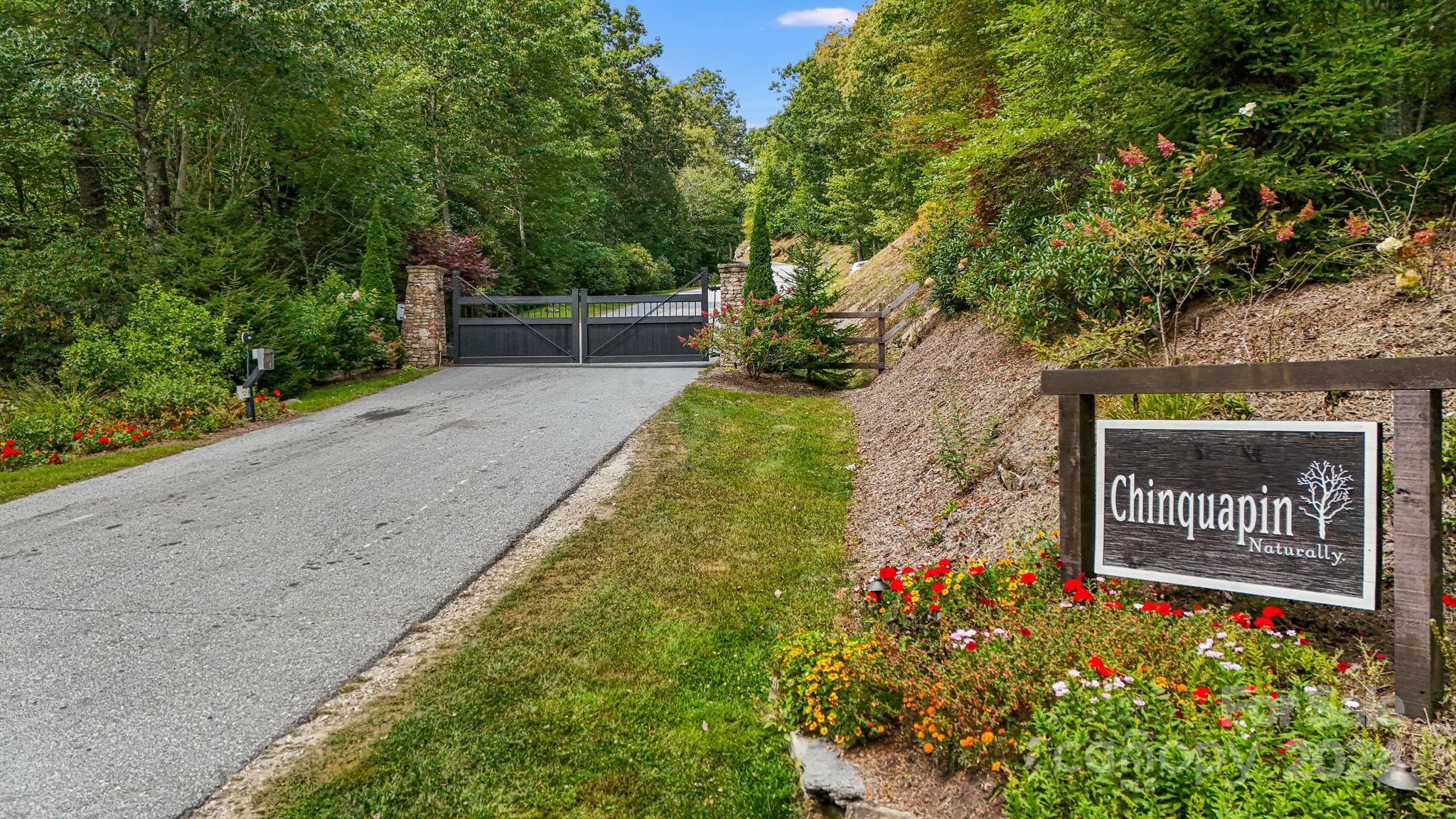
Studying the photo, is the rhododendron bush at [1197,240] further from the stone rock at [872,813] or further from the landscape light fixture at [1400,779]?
the stone rock at [872,813]

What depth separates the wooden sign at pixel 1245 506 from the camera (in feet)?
7.50

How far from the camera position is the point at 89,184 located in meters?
13.3

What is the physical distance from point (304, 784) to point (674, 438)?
541 centimetres

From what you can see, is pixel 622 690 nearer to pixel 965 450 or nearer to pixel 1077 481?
pixel 1077 481

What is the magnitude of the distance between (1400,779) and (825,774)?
149cm

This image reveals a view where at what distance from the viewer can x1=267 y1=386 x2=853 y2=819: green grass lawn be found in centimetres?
255

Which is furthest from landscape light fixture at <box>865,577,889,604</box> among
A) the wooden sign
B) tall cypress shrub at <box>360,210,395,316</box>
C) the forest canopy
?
tall cypress shrub at <box>360,210,395,316</box>

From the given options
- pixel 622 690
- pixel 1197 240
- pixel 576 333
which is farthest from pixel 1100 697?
pixel 576 333

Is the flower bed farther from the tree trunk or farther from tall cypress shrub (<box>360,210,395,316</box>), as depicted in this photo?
the tree trunk

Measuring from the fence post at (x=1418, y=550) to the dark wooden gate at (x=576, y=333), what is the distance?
43.0 ft

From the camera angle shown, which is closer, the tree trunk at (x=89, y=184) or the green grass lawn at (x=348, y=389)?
the green grass lawn at (x=348, y=389)

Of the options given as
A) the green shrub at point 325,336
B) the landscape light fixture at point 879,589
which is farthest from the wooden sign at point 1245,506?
the green shrub at point 325,336

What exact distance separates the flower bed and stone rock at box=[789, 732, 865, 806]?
60mm

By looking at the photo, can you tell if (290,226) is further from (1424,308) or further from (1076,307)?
(1424,308)
